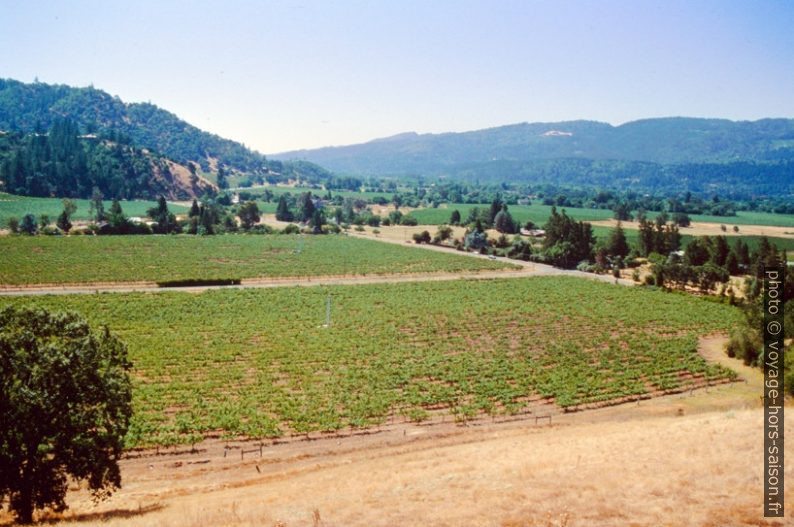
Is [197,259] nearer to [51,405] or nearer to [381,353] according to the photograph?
[381,353]

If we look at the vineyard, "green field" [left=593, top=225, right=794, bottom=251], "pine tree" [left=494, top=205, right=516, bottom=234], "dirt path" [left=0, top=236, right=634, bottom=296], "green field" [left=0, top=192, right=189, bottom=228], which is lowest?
the vineyard

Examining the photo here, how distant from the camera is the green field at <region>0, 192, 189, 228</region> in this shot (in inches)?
5807

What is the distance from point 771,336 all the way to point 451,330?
26.8 m

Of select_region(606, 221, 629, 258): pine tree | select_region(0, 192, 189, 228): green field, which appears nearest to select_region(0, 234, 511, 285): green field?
select_region(606, 221, 629, 258): pine tree

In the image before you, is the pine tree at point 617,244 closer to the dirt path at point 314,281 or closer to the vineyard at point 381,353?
the dirt path at point 314,281

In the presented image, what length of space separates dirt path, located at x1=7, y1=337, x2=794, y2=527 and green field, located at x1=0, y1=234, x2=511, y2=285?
57.9 m

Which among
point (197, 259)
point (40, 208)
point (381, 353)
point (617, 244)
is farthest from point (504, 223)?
point (40, 208)

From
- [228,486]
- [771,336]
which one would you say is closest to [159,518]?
[228,486]

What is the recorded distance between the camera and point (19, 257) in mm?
89812

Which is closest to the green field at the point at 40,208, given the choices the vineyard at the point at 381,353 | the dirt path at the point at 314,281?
the dirt path at the point at 314,281

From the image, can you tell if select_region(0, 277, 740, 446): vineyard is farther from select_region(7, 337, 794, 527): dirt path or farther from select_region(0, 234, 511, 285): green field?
select_region(0, 234, 511, 285): green field

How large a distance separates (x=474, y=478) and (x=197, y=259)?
283ft

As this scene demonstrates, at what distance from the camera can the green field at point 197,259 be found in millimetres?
82500

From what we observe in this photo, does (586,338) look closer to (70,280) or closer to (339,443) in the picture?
(339,443)
